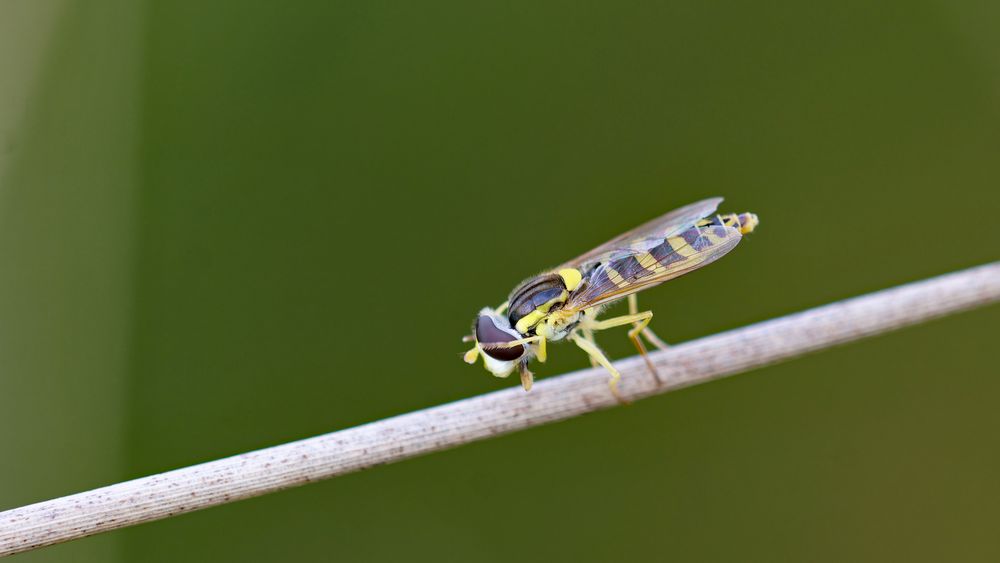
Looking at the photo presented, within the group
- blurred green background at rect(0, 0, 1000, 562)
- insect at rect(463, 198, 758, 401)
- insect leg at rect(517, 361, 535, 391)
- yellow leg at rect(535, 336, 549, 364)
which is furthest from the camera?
blurred green background at rect(0, 0, 1000, 562)

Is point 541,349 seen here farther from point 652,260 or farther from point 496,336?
point 652,260

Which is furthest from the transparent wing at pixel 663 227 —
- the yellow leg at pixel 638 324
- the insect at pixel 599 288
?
the yellow leg at pixel 638 324

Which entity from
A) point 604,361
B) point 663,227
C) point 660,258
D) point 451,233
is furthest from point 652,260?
point 451,233

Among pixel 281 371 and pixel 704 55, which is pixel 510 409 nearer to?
pixel 281 371

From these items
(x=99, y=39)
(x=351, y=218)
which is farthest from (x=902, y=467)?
→ (x=99, y=39)

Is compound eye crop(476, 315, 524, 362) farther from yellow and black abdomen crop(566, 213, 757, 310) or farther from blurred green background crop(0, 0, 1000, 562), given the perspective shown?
blurred green background crop(0, 0, 1000, 562)

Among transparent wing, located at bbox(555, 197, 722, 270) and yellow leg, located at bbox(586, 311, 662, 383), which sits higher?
transparent wing, located at bbox(555, 197, 722, 270)

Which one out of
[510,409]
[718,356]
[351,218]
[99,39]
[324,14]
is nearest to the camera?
[510,409]

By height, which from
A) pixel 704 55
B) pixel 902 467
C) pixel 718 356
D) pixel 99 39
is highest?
pixel 99 39

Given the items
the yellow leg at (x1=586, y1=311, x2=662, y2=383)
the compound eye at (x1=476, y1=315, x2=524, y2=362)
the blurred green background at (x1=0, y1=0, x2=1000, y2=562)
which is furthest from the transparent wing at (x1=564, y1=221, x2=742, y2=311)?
the blurred green background at (x1=0, y1=0, x2=1000, y2=562)
